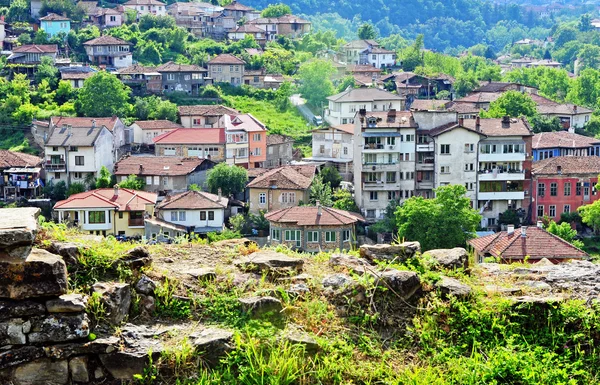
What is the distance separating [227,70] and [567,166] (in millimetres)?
32384

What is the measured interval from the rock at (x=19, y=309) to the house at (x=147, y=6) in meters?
90.3

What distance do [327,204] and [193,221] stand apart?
6.44 meters

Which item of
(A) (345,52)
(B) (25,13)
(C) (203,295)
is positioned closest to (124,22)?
(B) (25,13)

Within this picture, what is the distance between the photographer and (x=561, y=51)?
513ft

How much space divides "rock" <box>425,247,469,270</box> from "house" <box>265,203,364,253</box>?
28.8 metres

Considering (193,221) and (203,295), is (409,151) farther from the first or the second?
(203,295)

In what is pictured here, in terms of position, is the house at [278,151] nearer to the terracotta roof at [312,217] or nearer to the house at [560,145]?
the house at [560,145]

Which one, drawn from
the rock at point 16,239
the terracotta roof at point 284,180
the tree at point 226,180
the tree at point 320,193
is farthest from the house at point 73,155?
the rock at point 16,239

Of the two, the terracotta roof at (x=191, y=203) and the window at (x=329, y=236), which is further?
the terracotta roof at (x=191, y=203)

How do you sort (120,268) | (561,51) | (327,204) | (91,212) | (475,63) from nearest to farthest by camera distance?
(120,268) → (91,212) → (327,204) → (475,63) → (561,51)

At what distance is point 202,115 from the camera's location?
63531mm

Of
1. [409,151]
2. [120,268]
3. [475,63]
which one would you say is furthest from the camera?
[475,63]

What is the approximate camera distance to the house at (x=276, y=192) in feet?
160

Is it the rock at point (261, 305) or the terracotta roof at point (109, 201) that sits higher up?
the rock at point (261, 305)
